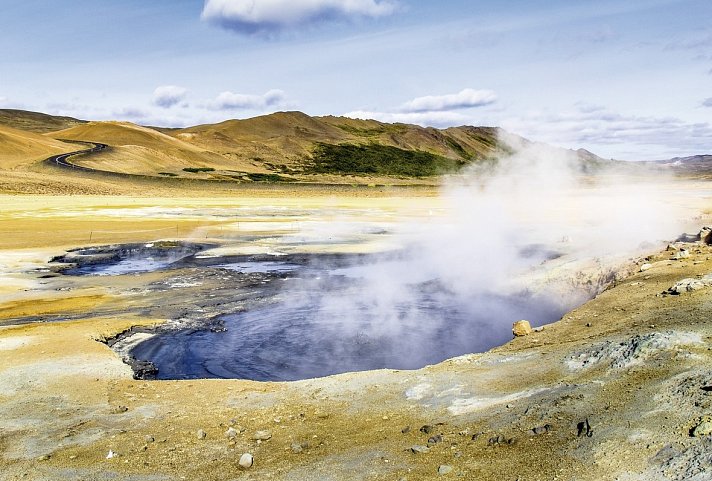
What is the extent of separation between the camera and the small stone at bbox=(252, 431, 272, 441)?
7.44m

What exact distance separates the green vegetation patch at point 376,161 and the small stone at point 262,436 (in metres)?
115

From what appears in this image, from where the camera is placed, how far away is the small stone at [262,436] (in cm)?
744

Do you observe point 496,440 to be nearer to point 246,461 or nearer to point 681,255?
point 246,461

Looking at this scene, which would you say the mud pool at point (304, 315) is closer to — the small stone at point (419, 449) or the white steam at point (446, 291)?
the white steam at point (446, 291)

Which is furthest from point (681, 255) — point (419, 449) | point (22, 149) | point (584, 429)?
point (22, 149)

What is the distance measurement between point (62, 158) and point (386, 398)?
9306 centimetres

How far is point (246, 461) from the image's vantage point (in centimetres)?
667

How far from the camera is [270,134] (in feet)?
535

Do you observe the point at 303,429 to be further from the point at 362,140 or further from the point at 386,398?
the point at 362,140

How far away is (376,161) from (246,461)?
146m

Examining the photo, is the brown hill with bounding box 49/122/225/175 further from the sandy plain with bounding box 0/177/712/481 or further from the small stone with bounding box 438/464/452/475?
the small stone with bounding box 438/464/452/475

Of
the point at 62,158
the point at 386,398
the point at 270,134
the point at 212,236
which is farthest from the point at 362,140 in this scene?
the point at 386,398

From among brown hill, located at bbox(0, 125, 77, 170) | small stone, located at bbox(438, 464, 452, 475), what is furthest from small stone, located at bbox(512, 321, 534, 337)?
brown hill, located at bbox(0, 125, 77, 170)

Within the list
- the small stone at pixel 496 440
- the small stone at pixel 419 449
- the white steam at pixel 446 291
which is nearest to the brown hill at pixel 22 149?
the white steam at pixel 446 291
